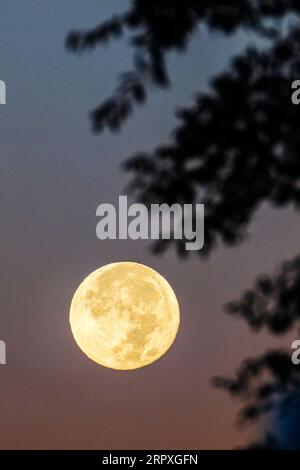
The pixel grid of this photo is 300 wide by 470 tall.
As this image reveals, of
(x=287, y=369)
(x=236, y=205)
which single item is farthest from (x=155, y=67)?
(x=287, y=369)

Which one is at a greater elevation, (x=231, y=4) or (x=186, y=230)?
(x=231, y=4)

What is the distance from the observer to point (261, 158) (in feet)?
17.1

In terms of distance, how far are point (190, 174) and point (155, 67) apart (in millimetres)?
669

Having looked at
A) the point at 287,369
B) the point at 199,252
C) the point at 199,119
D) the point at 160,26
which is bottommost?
the point at 287,369

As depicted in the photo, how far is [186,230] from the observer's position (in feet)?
17.3

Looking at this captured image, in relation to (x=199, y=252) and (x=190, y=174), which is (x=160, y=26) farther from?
(x=199, y=252)

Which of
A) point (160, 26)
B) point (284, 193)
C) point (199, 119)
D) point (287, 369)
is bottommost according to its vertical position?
point (287, 369)

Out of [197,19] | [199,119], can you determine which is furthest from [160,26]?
[199,119]
